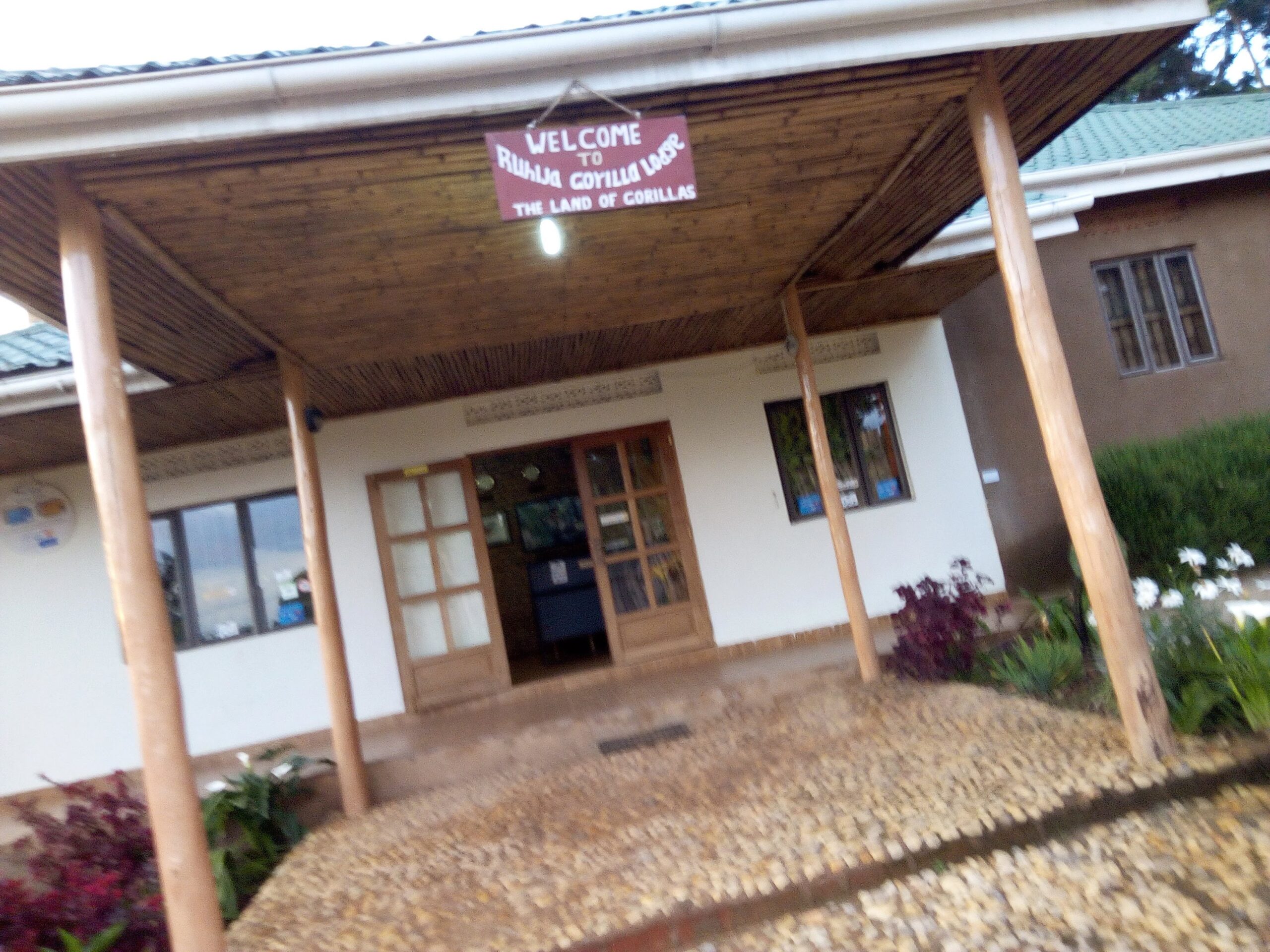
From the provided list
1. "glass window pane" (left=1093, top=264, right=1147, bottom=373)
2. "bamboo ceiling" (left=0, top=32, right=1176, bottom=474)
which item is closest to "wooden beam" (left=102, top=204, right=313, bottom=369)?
"bamboo ceiling" (left=0, top=32, right=1176, bottom=474)

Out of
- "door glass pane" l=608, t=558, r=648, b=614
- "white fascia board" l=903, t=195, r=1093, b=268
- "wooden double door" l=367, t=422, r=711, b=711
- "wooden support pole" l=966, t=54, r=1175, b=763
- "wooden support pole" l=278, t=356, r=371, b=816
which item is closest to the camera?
"wooden support pole" l=966, t=54, r=1175, b=763

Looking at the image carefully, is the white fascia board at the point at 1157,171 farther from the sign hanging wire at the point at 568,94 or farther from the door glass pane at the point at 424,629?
the door glass pane at the point at 424,629

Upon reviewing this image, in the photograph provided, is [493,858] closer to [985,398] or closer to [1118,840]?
[1118,840]

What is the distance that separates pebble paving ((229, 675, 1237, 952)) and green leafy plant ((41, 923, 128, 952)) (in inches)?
24.4

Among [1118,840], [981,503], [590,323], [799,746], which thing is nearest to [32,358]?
[590,323]

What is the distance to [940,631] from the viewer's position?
5.20 meters

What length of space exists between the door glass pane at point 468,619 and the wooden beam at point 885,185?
12.3 ft

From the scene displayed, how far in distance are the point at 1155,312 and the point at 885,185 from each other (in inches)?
218

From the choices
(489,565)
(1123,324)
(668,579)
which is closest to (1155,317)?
(1123,324)

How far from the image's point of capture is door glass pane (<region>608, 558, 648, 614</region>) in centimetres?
721

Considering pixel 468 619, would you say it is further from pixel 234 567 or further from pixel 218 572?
pixel 218 572

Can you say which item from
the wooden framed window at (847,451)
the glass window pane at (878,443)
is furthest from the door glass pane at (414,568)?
the glass window pane at (878,443)

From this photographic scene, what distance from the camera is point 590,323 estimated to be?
19.3 feet

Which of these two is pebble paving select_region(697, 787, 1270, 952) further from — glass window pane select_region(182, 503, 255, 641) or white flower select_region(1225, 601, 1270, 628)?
glass window pane select_region(182, 503, 255, 641)
